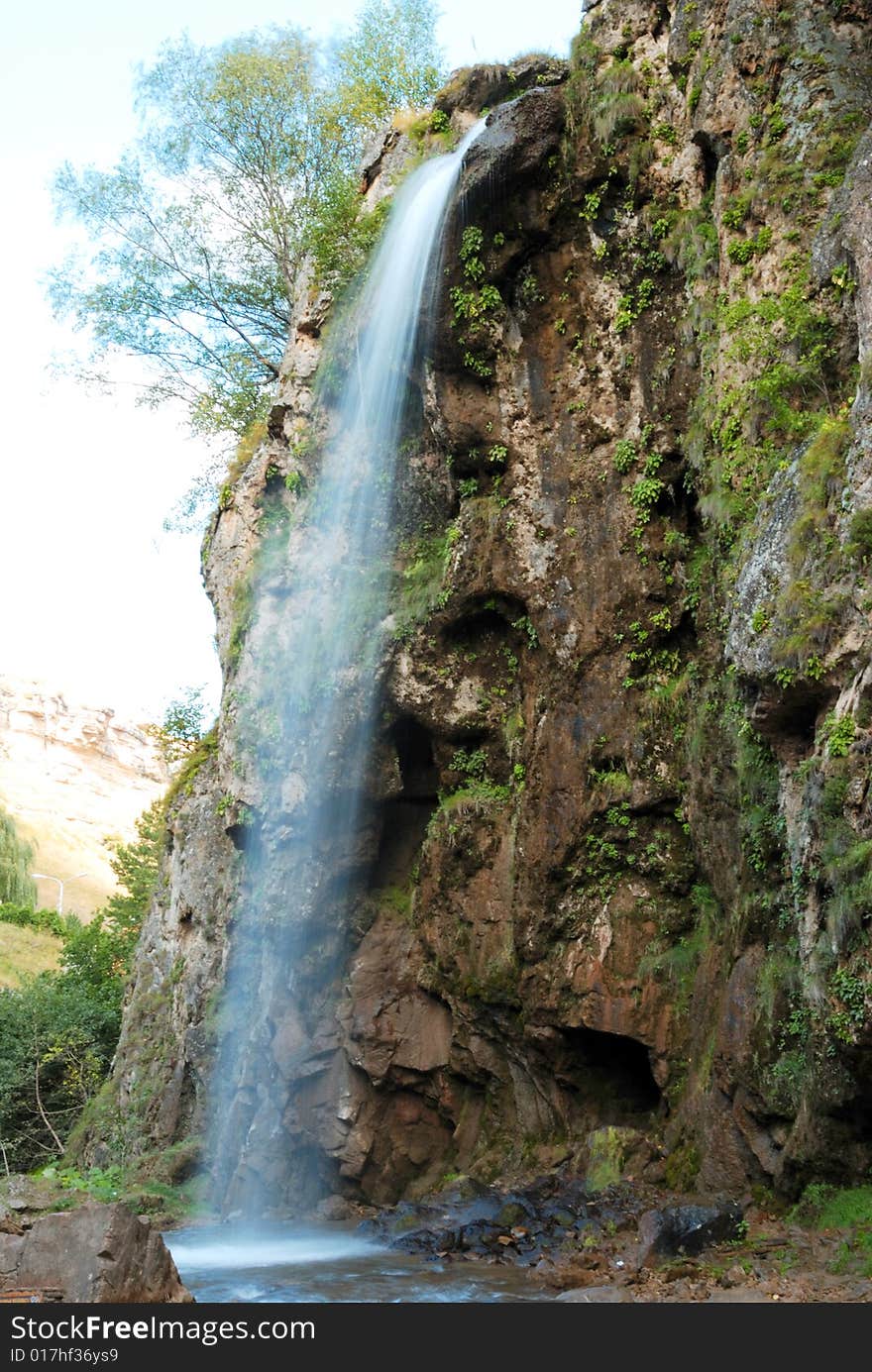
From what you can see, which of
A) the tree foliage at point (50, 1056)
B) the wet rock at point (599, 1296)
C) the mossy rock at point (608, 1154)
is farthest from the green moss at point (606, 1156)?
the tree foliage at point (50, 1056)

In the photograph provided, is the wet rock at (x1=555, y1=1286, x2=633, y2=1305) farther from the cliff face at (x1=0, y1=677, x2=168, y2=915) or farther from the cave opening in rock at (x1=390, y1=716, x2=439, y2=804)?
the cliff face at (x1=0, y1=677, x2=168, y2=915)

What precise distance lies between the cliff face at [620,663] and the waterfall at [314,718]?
205 mm

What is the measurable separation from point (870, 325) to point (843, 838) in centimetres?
484

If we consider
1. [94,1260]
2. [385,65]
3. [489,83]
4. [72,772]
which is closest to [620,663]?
[94,1260]

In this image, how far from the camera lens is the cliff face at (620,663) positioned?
11.2 metres

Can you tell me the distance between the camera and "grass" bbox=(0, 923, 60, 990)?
43344mm

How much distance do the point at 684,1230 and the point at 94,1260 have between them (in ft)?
17.4

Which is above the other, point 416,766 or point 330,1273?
point 416,766

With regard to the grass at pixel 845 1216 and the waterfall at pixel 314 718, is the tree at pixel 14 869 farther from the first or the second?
the grass at pixel 845 1216

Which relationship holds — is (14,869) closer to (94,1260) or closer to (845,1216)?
(94,1260)

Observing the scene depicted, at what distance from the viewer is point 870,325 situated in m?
10.7

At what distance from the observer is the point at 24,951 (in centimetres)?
4531
